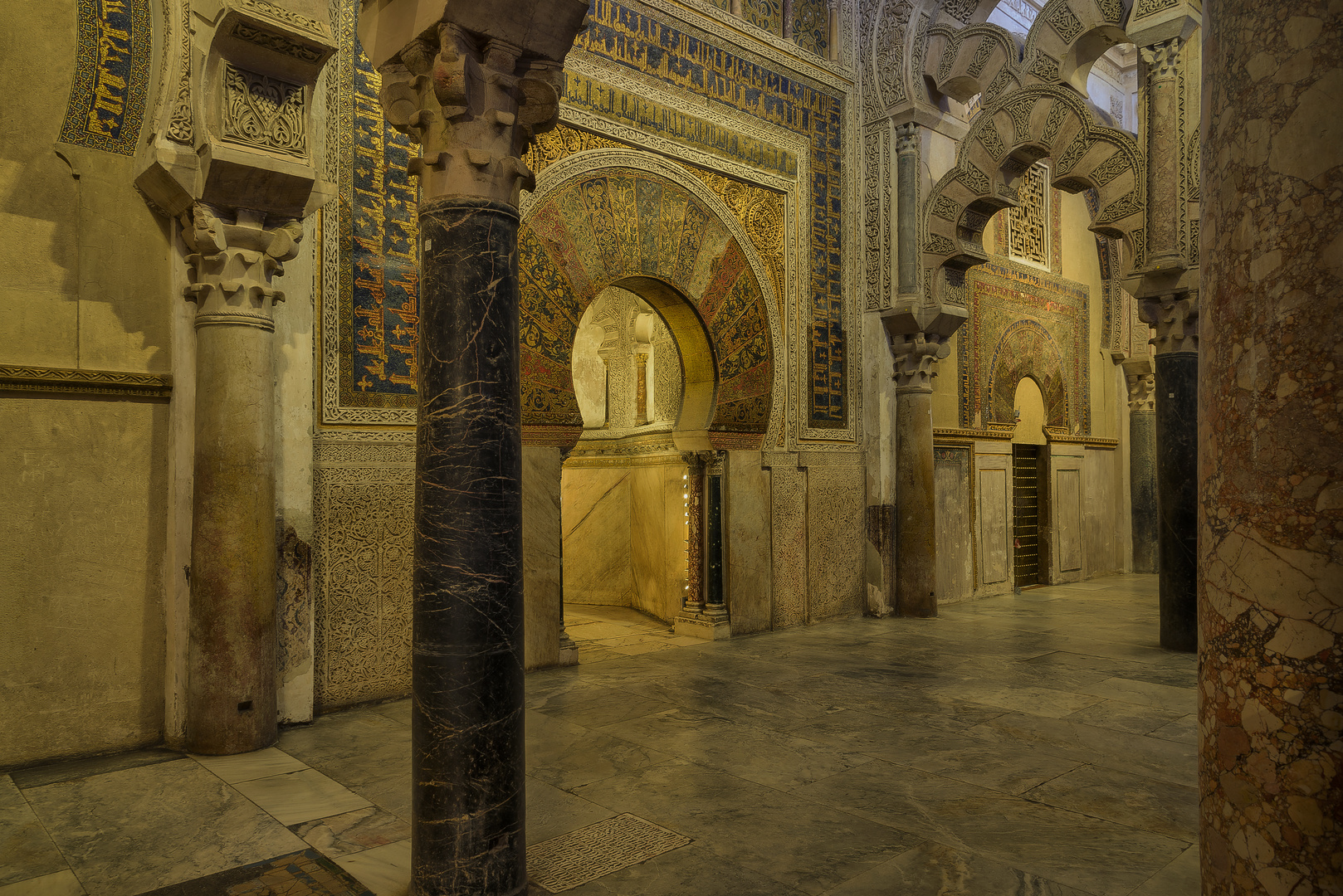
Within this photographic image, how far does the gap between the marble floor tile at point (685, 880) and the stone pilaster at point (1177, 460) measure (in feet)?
15.6

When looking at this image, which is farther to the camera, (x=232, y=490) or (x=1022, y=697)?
(x=1022, y=697)

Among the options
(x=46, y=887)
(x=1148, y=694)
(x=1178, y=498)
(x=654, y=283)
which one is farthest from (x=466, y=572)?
(x=1178, y=498)

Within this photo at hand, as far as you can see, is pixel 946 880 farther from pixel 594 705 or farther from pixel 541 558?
pixel 541 558

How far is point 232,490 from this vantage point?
3.99m

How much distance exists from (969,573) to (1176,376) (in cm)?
327

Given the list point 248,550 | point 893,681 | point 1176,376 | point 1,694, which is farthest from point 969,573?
point 1,694

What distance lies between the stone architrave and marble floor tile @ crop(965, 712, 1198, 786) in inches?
135

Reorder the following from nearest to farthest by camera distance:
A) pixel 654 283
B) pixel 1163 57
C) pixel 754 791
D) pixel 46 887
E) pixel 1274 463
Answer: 1. pixel 1274 463
2. pixel 46 887
3. pixel 754 791
4. pixel 1163 57
5. pixel 654 283

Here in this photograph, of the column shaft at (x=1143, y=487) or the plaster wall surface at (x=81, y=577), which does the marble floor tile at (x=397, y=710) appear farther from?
the column shaft at (x=1143, y=487)

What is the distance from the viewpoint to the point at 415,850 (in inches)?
95.5

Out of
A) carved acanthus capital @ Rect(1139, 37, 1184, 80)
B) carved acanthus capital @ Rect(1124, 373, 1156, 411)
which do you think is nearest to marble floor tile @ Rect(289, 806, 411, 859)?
carved acanthus capital @ Rect(1139, 37, 1184, 80)

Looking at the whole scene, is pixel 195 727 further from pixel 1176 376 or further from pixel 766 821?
pixel 1176 376

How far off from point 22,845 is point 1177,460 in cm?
671

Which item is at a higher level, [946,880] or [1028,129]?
[1028,129]
